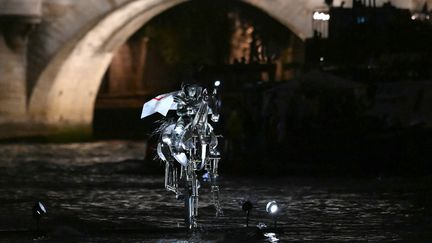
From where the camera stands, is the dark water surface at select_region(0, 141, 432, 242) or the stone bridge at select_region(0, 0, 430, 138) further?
the stone bridge at select_region(0, 0, 430, 138)

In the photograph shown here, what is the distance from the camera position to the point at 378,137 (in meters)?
25.0

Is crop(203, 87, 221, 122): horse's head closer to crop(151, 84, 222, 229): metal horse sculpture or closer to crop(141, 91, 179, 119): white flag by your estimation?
crop(151, 84, 222, 229): metal horse sculpture

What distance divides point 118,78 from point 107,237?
48.4 meters

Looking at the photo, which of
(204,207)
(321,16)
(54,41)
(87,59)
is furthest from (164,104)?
(87,59)

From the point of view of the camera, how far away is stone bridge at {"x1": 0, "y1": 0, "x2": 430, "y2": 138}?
38.0 m

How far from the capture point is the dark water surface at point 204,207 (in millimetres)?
15008

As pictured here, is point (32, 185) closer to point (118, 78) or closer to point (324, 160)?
point (324, 160)

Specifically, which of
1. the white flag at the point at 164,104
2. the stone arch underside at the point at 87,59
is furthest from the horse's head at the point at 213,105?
the stone arch underside at the point at 87,59

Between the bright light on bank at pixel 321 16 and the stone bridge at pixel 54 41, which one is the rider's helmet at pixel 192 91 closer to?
the bright light on bank at pixel 321 16

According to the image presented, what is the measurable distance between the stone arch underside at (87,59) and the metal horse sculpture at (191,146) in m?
22.1

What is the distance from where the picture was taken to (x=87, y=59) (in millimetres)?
42594

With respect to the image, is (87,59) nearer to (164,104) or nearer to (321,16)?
(321,16)

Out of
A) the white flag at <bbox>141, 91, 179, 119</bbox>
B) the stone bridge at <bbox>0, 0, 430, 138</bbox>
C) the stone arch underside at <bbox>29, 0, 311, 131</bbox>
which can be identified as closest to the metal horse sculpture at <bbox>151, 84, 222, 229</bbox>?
the white flag at <bbox>141, 91, 179, 119</bbox>

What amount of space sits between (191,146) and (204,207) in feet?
11.7
